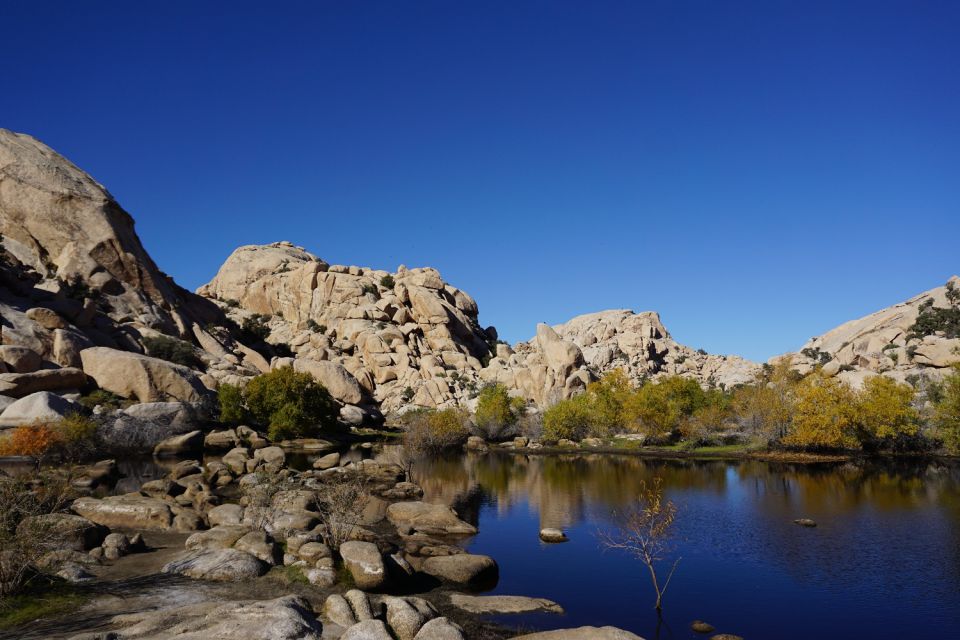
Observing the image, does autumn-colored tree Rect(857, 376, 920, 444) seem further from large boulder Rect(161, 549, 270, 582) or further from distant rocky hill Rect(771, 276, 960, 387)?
large boulder Rect(161, 549, 270, 582)

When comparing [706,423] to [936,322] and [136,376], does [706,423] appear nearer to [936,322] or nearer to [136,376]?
[936,322]

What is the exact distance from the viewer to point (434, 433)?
7200 cm

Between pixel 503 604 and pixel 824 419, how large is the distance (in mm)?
48594

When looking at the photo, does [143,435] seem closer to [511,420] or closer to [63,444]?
[63,444]

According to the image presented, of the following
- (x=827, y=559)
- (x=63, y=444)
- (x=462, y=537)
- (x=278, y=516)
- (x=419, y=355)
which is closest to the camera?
(x=827, y=559)

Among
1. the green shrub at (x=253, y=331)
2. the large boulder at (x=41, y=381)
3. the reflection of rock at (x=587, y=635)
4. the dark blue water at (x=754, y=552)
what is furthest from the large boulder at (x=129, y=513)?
the green shrub at (x=253, y=331)

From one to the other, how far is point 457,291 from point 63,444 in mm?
101243

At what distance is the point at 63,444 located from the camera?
159 feet

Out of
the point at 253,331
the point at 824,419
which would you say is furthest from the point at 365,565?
the point at 253,331

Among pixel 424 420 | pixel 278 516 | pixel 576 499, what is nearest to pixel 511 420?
pixel 424 420

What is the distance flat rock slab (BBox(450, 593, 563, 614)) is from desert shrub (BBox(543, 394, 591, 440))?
194ft

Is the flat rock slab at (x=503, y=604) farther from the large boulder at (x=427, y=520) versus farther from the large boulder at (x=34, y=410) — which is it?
the large boulder at (x=34, y=410)

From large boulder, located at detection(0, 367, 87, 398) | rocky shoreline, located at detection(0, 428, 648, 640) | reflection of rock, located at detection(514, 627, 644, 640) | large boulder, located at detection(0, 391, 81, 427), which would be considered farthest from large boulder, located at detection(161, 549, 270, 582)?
large boulder, located at detection(0, 367, 87, 398)

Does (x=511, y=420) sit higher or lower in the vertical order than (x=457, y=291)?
lower
